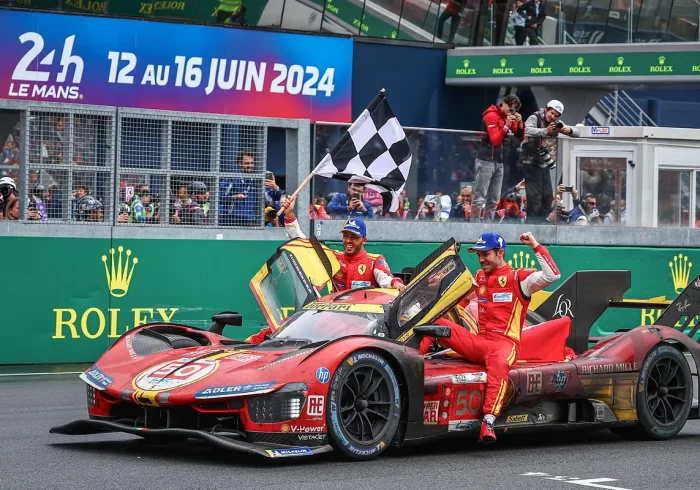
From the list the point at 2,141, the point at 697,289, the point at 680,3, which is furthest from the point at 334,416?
the point at 680,3

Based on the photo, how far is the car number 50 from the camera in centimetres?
2597

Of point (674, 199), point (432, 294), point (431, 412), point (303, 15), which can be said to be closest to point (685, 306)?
point (432, 294)

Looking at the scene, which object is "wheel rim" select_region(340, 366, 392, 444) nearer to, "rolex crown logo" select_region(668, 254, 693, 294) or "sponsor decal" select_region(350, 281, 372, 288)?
"sponsor decal" select_region(350, 281, 372, 288)

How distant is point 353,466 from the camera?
8070mm

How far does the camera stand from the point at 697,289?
35.3 feet

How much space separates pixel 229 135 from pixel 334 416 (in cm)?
779

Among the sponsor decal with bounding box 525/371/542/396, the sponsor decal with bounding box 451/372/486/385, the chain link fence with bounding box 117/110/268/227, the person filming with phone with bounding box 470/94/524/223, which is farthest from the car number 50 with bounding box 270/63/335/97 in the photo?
the sponsor decal with bounding box 451/372/486/385

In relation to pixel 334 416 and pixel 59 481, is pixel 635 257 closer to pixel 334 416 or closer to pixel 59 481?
pixel 334 416

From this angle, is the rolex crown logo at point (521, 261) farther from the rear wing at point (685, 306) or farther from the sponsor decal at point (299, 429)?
the sponsor decal at point (299, 429)

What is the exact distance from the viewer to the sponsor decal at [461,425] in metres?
8.81

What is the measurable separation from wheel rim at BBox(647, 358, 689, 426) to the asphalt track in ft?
0.73

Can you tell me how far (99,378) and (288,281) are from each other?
2.82m

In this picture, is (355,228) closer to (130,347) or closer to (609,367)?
(609,367)

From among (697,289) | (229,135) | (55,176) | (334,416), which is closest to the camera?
(334,416)
